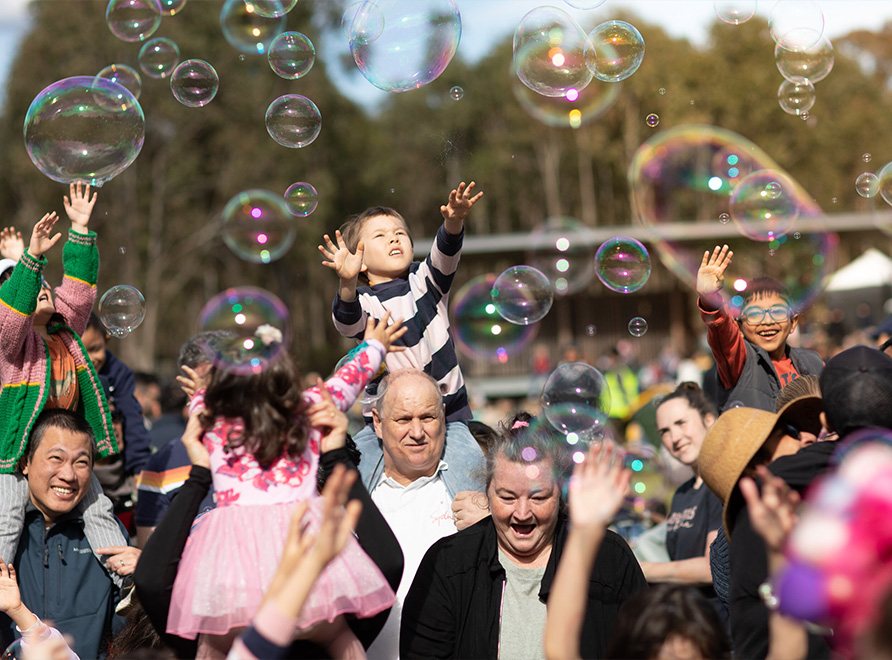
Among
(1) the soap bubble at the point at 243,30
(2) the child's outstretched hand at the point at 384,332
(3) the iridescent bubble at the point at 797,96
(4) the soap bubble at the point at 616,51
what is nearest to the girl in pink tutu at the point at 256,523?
(2) the child's outstretched hand at the point at 384,332

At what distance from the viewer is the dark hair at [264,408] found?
261 centimetres

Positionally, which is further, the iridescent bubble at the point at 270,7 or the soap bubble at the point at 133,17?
the soap bubble at the point at 133,17

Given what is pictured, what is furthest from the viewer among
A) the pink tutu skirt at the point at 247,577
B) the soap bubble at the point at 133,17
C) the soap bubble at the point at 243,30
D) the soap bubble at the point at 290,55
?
the soap bubble at the point at 243,30

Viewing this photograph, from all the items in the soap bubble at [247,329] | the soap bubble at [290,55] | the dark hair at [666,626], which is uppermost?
the soap bubble at [290,55]

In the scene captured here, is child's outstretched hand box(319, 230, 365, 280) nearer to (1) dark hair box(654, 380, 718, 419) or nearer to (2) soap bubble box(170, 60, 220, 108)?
(1) dark hair box(654, 380, 718, 419)

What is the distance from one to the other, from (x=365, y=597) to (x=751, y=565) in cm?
106

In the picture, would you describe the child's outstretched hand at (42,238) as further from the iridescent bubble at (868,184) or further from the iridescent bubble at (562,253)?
the iridescent bubble at (562,253)

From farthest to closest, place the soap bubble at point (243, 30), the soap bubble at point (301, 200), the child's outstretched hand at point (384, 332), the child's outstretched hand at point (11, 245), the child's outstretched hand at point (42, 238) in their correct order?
Result: the soap bubble at point (243, 30)
the soap bubble at point (301, 200)
the child's outstretched hand at point (11, 245)
the child's outstretched hand at point (42, 238)
the child's outstretched hand at point (384, 332)

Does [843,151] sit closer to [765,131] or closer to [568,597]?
[765,131]

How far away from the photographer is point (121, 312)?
5270mm

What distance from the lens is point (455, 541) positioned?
325 cm

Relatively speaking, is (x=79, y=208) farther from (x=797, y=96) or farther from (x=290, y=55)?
(x=797, y=96)

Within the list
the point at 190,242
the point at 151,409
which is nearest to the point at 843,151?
the point at 190,242

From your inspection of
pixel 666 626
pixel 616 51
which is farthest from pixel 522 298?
pixel 666 626
